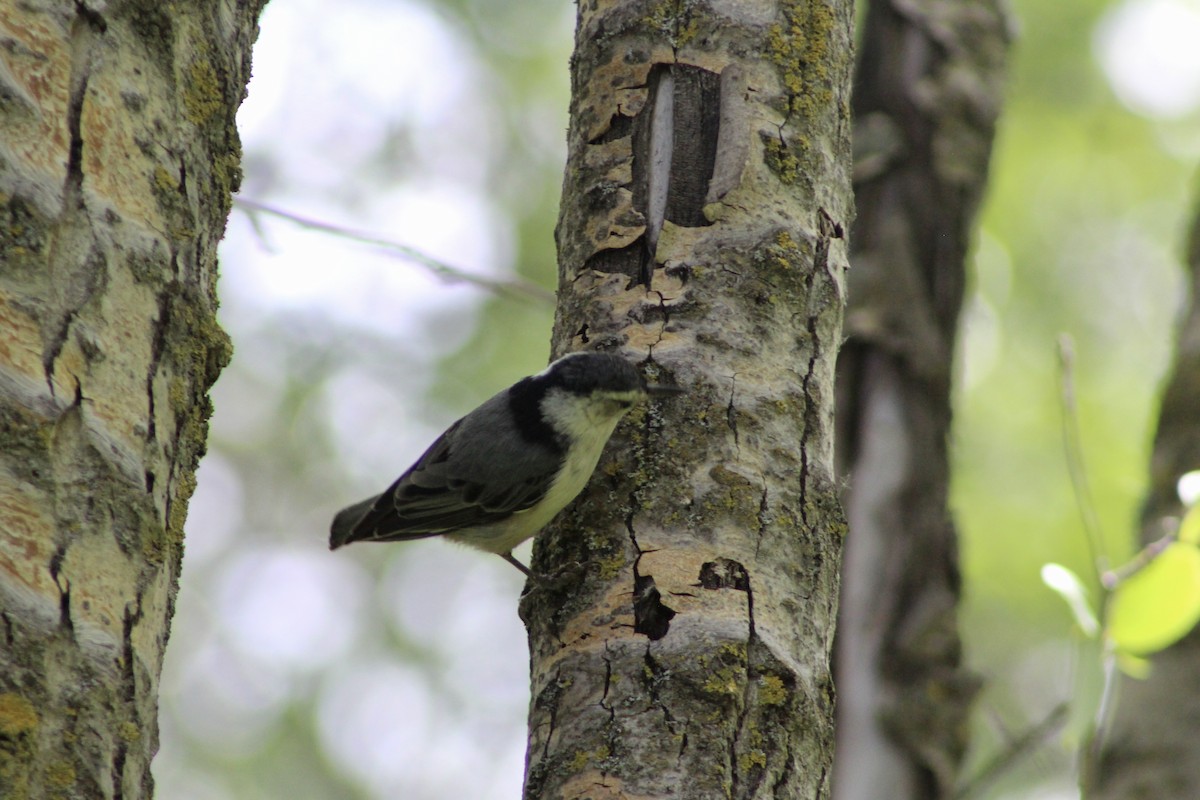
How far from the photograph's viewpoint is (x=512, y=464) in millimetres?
3324

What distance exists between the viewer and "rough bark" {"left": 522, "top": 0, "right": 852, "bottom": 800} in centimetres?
212

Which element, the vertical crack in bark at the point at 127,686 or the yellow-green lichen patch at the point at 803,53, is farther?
the yellow-green lichen patch at the point at 803,53

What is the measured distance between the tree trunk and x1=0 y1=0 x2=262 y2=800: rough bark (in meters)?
2.95

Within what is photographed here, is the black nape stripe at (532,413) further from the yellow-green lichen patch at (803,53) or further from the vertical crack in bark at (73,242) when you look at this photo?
the vertical crack in bark at (73,242)

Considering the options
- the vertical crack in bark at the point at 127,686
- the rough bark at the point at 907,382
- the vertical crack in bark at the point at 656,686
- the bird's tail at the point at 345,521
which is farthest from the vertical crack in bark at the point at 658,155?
the rough bark at the point at 907,382

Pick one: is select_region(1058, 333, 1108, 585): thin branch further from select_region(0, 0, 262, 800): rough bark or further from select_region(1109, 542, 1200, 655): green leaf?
select_region(0, 0, 262, 800): rough bark

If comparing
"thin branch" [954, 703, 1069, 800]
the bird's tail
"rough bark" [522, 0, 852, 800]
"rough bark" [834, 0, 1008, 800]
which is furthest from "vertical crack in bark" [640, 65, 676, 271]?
"rough bark" [834, 0, 1008, 800]

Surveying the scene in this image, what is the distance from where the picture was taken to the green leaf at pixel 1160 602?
2686mm

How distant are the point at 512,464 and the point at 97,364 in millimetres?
1674

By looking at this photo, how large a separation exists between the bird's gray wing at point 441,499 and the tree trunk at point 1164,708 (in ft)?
6.41

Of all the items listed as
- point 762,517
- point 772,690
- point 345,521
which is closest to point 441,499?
point 345,521

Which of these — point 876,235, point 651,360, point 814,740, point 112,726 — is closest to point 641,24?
point 651,360

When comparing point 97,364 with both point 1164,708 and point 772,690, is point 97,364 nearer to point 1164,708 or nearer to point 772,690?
point 772,690

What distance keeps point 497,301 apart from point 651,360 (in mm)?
7398
